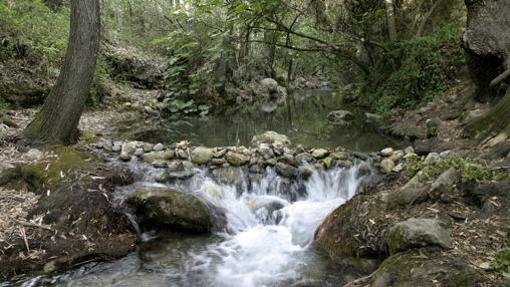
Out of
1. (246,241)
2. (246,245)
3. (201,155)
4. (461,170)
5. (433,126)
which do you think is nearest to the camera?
(461,170)

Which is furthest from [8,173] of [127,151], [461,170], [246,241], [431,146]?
[431,146]

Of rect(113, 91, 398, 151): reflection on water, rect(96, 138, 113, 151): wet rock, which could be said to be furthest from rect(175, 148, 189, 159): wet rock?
rect(113, 91, 398, 151): reflection on water

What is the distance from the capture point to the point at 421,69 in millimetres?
10883

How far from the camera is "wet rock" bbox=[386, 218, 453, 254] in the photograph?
123 inches

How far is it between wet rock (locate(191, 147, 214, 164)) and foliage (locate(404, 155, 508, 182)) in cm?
342

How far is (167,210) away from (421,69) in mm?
8632

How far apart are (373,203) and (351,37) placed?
29.8 ft

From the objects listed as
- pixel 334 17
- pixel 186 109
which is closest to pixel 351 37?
pixel 334 17

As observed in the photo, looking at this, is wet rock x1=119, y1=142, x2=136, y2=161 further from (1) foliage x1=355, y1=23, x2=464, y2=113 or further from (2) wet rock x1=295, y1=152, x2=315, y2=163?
(1) foliage x1=355, y1=23, x2=464, y2=113

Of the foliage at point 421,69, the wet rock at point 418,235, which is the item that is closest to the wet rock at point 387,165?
the wet rock at point 418,235

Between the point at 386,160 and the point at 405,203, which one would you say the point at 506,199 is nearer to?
the point at 405,203

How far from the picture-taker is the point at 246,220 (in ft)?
18.8

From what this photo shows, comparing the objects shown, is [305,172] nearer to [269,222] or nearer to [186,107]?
[269,222]

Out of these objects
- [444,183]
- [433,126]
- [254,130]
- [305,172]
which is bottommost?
[305,172]
